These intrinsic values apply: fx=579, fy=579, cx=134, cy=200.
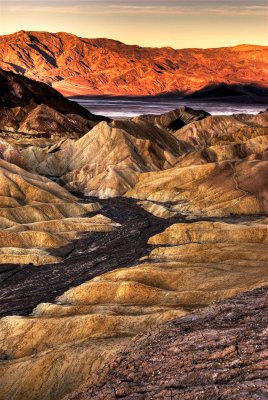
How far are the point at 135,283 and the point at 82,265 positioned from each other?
92.2 feet

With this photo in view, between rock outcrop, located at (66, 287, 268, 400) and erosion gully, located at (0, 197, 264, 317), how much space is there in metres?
44.0

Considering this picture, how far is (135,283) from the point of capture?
3386 inches

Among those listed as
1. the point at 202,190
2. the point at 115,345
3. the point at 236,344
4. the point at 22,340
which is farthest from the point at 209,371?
the point at 202,190

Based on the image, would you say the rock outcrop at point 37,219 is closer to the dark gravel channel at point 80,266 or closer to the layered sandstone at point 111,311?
the dark gravel channel at point 80,266

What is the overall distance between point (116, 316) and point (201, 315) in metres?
22.5

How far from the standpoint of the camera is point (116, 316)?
71062 millimetres

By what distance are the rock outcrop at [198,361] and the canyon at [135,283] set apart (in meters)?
0.11

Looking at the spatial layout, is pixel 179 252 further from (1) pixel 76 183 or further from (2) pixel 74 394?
(1) pixel 76 183

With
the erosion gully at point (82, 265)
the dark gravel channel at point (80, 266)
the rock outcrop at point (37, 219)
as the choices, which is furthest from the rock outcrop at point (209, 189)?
the rock outcrop at point (37, 219)

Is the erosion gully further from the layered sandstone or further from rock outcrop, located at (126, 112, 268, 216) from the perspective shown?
rock outcrop, located at (126, 112, 268, 216)

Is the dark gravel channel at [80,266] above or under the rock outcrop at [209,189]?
under

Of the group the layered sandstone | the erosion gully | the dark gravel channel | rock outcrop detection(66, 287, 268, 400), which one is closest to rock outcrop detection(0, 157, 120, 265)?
the erosion gully

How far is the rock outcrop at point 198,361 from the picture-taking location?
3488cm

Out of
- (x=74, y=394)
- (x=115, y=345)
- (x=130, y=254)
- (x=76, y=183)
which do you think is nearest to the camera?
(x=74, y=394)
